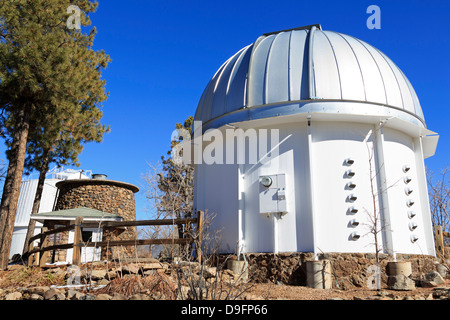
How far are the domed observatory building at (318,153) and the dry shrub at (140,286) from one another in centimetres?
370

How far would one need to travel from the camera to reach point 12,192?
1003 cm

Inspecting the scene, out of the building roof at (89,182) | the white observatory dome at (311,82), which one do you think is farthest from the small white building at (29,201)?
the white observatory dome at (311,82)

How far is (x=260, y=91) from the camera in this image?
9.48m

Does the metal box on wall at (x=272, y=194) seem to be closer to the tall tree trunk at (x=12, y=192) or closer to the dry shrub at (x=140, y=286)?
the dry shrub at (x=140, y=286)

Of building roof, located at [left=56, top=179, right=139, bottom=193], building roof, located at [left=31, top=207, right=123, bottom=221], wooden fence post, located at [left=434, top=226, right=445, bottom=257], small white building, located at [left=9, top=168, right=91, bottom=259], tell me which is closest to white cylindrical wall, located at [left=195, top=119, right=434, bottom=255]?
wooden fence post, located at [left=434, top=226, right=445, bottom=257]

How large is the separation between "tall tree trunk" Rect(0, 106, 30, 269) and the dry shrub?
5.51 meters

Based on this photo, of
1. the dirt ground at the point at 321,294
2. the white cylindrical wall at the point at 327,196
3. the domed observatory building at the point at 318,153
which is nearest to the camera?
the dirt ground at the point at 321,294

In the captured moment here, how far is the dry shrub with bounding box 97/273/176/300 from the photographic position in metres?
5.25

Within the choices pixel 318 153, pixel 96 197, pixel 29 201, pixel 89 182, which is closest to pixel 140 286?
pixel 318 153

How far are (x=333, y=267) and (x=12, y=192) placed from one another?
8.24 metres

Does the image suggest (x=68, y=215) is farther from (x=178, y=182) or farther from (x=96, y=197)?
(x=178, y=182)

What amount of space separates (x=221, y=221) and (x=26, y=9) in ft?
26.3

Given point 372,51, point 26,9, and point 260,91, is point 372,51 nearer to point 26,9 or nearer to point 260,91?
point 260,91

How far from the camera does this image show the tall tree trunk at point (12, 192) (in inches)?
383
